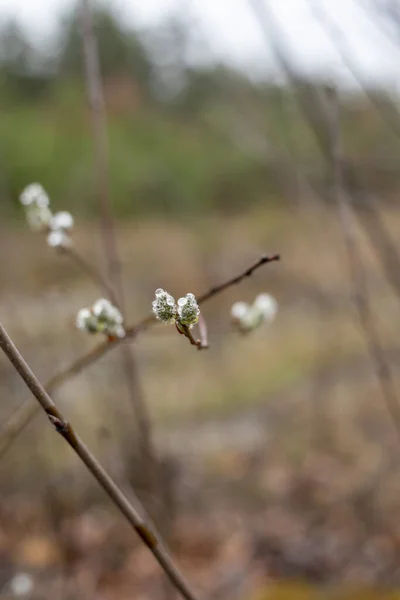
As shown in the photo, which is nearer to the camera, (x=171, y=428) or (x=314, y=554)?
(x=314, y=554)

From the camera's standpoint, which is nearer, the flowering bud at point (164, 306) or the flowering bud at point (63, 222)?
the flowering bud at point (164, 306)

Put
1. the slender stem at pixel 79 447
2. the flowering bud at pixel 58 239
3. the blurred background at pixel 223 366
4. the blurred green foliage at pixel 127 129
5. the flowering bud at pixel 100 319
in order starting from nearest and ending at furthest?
the slender stem at pixel 79 447 → the flowering bud at pixel 100 319 → the flowering bud at pixel 58 239 → the blurred background at pixel 223 366 → the blurred green foliage at pixel 127 129

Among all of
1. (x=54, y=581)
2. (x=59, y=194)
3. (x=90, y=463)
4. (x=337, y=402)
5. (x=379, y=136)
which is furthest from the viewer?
(x=59, y=194)

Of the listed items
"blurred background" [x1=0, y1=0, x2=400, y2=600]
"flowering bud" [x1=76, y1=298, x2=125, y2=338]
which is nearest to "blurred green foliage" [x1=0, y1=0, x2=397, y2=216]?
"blurred background" [x1=0, y1=0, x2=400, y2=600]

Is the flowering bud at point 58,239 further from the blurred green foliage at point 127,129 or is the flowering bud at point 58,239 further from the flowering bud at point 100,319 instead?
the blurred green foliage at point 127,129

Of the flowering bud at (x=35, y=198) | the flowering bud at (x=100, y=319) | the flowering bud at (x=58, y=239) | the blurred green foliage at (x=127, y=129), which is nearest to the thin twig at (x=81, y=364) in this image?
the flowering bud at (x=100, y=319)

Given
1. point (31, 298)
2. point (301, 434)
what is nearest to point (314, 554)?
point (301, 434)

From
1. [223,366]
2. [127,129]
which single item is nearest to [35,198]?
[223,366]

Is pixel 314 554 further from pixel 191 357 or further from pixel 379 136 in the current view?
pixel 379 136
